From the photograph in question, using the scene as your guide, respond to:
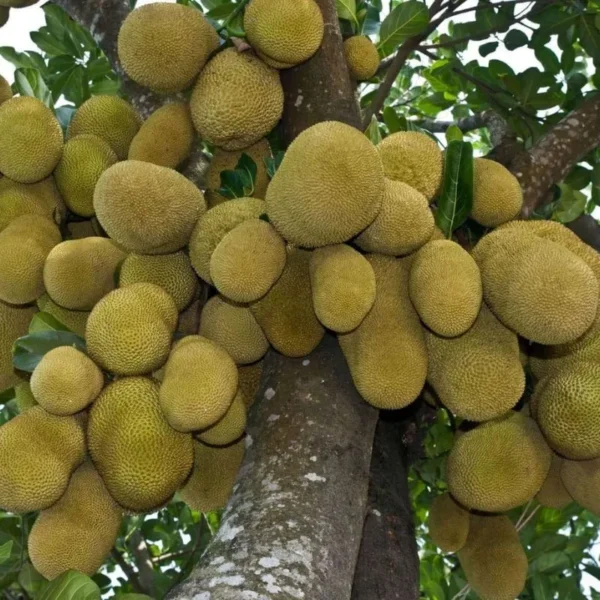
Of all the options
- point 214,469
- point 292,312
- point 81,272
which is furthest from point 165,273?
point 214,469

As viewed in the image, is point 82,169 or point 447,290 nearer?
point 447,290

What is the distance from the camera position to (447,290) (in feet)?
3.48

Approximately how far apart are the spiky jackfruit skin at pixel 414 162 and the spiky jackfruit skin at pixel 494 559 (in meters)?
0.67

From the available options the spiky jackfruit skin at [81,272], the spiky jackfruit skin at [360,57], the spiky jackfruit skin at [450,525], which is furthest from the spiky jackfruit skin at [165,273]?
the spiky jackfruit skin at [450,525]

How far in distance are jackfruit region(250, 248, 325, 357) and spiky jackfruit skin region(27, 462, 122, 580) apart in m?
0.36

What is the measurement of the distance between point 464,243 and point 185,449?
2.02 ft

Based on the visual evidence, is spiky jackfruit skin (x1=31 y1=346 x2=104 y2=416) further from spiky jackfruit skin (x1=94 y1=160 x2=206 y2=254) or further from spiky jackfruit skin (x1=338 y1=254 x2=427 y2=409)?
spiky jackfruit skin (x1=338 y1=254 x2=427 y2=409)

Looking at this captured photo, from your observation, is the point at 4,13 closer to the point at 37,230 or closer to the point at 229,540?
the point at 37,230

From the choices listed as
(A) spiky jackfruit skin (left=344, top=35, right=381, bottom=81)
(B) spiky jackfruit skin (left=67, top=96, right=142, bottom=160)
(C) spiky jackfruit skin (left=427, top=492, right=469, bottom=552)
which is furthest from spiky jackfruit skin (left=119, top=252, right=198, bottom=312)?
(C) spiky jackfruit skin (left=427, top=492, right=469, bottom=552)

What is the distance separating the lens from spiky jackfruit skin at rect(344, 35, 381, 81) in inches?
57.1

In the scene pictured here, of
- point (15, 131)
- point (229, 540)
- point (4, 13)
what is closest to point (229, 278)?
point (229, 540)

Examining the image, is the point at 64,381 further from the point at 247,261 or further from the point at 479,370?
the point at 479,370

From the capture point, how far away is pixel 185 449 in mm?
1146

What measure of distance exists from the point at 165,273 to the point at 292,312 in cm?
25
